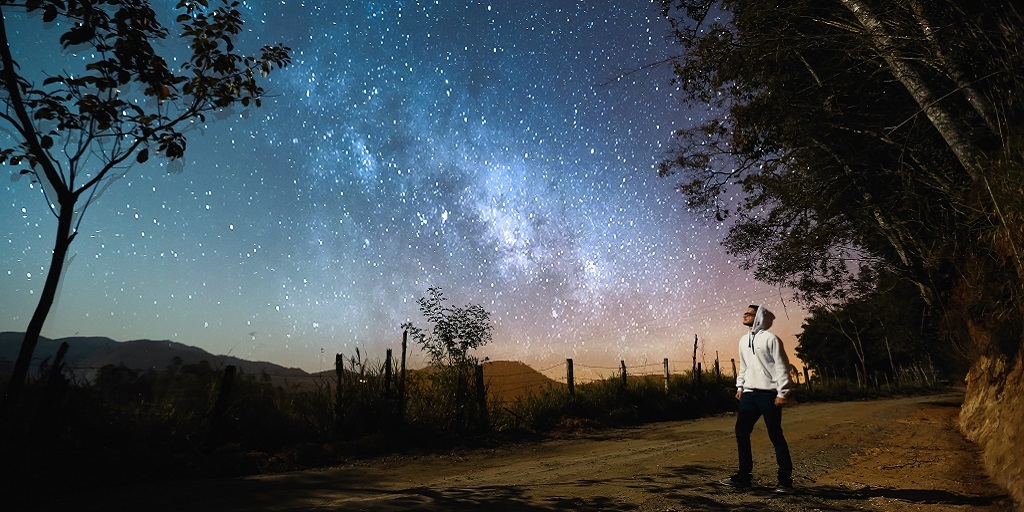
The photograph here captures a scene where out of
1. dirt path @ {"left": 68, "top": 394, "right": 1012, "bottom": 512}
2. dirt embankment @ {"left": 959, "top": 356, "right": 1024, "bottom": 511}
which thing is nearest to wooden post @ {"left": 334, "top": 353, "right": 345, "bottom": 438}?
dirt path @ {"left": 68, "top": 394, "right": 1012, "bottom": 512}

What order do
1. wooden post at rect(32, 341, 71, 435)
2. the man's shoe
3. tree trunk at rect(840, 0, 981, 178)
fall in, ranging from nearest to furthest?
the man's shoe
tree trunk at rect(840, 0, 981, 178)
wooden post at rect(32, 341, 71, 435)

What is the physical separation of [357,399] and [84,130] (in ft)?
25.8

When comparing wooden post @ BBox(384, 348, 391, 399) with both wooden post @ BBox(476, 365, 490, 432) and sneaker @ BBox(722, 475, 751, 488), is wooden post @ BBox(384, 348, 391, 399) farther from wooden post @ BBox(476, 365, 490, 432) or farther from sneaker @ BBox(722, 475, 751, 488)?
sneaker @ BBox(722, 475, 751, 488)

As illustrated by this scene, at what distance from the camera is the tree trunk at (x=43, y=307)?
6082 mm

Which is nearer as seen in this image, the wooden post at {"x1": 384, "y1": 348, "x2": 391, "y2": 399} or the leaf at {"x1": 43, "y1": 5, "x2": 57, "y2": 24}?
the leaf at {"x1": 43, "y1": 5, "x2": 57, "y2": 24}

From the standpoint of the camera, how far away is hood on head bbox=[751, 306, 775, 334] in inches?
248

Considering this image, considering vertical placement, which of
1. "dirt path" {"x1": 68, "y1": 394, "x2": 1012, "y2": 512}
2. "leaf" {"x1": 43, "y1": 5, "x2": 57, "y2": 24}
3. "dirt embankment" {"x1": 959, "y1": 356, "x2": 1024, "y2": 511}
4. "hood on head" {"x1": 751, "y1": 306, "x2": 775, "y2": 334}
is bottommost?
"dirt path" {"x1": 68, "y1": 394, "x2": 1012, "y2": 512}

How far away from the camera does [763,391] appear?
19.8 ft

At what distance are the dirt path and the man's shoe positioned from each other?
109mm

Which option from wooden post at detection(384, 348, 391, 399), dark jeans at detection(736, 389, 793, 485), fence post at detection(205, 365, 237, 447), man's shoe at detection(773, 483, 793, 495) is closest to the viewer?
man's shoe at detection(773, 483, 793, 495)

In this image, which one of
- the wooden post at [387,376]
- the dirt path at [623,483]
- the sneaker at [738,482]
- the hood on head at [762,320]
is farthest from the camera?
the wooden post at [387,376]

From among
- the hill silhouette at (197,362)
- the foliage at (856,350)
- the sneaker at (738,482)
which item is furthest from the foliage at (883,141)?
the foliage at (856,350)

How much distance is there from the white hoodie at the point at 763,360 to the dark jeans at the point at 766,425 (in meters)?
0.11

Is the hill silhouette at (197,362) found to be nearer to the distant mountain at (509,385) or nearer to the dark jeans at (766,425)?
the distant mountain at (509,385)
